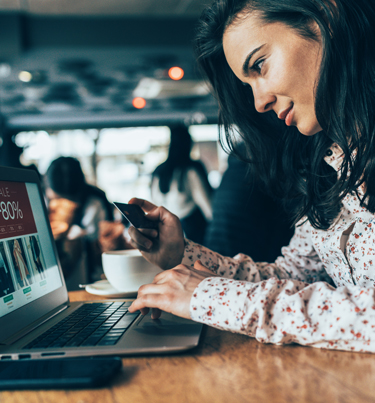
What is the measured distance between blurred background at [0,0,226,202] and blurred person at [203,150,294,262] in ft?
1.41

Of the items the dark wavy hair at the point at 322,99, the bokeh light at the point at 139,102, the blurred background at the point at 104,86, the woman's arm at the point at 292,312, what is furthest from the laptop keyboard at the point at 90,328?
the bokeh light at the point at 139,102

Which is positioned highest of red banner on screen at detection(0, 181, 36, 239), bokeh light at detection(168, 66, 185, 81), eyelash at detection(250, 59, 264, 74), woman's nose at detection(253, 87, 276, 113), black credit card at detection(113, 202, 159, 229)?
A: bokeh light at detection(168, 66, 185, 81)

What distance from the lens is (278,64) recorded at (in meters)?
0.85

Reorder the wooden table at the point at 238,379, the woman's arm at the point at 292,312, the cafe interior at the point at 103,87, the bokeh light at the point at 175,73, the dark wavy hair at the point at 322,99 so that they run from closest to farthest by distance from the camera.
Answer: the wooden table at the point at 238,379 → the woman's arm at the point at 292,312 → the dark wavy hair at the point at 322,99 → the cafe interior at the point at 103,87 → the bokeh light at the point at 175,73

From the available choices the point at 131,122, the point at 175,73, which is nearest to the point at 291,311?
the point at 175,73

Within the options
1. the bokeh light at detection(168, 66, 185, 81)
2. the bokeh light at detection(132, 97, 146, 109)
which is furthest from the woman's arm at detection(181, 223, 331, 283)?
the bokeh light at detection(132, 97, 146, 109)

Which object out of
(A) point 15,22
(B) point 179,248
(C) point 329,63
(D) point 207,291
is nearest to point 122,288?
(B) point 179,248

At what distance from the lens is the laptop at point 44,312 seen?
587 mm

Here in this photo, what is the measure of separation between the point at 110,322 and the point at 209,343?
0.19 metres

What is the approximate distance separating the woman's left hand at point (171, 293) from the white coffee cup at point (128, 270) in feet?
0.68

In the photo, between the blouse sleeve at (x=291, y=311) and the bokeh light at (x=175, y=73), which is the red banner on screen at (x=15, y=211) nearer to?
the blouse sleeve at (x=291, y=311)

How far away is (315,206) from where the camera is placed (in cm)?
102

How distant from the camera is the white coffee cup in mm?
938

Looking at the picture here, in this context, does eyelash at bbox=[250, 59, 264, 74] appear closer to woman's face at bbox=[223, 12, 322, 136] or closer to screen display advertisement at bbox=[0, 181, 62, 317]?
woman's face at bbox=[223, 12, 322, 136]
